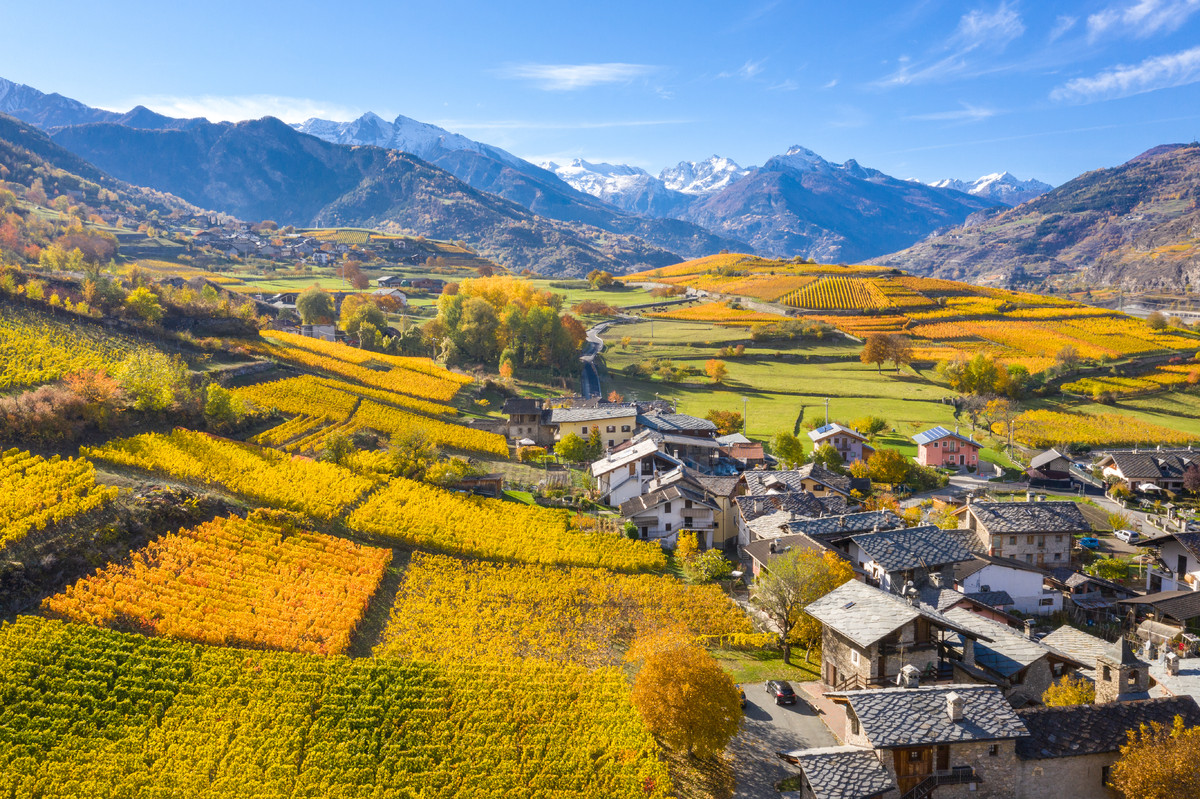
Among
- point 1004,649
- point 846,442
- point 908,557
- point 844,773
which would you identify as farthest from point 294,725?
point 846,442

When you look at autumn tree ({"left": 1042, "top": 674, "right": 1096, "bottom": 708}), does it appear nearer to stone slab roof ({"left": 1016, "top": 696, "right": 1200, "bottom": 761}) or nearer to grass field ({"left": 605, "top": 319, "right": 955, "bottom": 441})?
stone slab roof ({"left": 1016, "top": 696, "right": 1200, "bottom": 761})

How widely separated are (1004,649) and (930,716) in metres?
8.91

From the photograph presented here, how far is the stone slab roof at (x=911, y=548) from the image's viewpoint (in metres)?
35.5

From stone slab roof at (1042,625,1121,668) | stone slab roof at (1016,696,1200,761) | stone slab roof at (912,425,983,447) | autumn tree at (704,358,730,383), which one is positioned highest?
autumn tree at (704,358,730,383)

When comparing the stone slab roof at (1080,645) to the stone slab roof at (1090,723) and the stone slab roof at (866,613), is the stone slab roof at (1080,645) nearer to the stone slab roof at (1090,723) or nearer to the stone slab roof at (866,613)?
the stone slab roof at (1090,723)

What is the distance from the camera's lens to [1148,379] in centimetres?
10100

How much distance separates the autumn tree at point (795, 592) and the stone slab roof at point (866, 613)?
1.94 meters

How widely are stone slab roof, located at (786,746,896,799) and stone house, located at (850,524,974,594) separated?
1550 cm

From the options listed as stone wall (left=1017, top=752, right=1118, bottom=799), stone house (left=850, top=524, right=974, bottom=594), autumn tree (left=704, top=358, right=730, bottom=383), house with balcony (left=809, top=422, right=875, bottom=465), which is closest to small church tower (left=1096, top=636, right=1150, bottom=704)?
stone wall (left=1017, top=752, right=1118, bottom=799)

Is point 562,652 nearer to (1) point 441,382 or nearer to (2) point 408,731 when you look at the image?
(2) point 408,731

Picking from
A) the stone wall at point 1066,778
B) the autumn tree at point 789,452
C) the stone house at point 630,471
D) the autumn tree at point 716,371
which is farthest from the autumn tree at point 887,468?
the stone wall at point 1066,778

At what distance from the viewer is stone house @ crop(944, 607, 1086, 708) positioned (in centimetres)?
2669

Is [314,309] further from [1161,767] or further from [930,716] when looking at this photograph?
[1161,767]

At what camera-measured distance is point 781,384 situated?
98.1 meters
